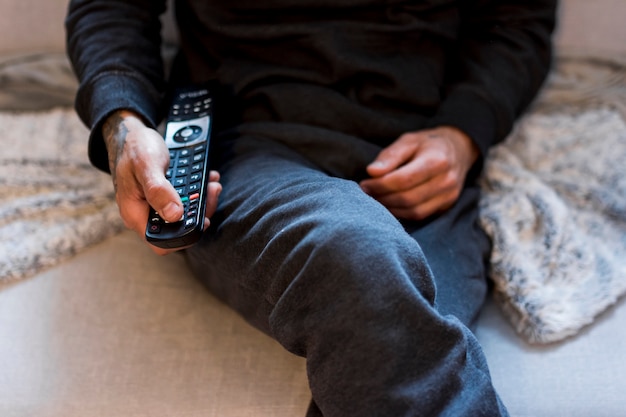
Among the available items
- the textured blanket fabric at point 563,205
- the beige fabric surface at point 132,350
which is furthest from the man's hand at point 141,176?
the textured blanket fabric at point 563,205

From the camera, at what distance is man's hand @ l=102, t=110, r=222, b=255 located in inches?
23.3

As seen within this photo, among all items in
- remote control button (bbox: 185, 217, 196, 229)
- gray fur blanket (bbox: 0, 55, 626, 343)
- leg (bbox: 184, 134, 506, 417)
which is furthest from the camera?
gray fur blanket (bbox: 0, 55, 626, 343)

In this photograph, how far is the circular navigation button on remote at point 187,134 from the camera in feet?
2.27

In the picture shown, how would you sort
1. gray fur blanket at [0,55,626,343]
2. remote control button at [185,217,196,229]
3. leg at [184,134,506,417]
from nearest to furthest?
1. leg at [184,134,506,417]
2. remote control button at [185,217,196,229]
3. gray fur blanket at [0,55,626,343]

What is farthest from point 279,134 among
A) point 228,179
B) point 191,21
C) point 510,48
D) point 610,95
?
point 610,95

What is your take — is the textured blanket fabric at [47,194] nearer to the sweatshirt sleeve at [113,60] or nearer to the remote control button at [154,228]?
the sweatshirt sleeve at [113,60]

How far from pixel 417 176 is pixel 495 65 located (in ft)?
0.67

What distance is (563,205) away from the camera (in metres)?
0.77

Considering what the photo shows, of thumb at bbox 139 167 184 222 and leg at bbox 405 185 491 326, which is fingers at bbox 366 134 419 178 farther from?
thumb at bbox 139 167 184 222

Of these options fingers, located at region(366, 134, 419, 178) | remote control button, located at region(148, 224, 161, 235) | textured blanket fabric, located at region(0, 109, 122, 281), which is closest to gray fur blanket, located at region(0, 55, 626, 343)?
textured blanket fabric, located at region(0, 109, 122, 281)

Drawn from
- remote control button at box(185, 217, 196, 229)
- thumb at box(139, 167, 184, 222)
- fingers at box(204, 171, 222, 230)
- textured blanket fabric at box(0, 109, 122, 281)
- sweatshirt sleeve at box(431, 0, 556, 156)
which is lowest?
textured blanket fabric at box(0, 109, 122, 281)

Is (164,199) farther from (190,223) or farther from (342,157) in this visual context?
(342,157)

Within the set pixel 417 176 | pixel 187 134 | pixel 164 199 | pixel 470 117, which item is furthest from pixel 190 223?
pixel 470 117

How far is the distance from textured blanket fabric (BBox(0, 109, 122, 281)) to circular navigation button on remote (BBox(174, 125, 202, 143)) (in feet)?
0.57
